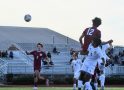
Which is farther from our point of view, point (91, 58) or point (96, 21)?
point (96, 21)

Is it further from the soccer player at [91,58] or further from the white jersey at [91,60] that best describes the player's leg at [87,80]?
the white jersey at [91,60]

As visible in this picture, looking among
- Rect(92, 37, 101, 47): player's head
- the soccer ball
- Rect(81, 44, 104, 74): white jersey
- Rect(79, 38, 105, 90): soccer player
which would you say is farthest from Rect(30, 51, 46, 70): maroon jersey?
Rect(92, 37, 101, 47): player's head

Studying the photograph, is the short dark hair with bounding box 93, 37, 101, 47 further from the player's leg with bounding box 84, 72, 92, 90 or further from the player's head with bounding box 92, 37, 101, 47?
the player's leg with bounding box 84, 72, 92, 90

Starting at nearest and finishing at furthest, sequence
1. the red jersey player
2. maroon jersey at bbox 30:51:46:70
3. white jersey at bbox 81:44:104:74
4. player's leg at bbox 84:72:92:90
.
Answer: player's leg at bbox 84:72:92:90 < white jersey at bbox 81:44:104:74 < the red jersey player < maroon jersey at bbox 30:51:46:70

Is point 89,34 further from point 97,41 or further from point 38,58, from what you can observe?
point 38,58

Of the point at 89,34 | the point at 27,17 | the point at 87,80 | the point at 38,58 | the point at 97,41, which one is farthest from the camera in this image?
the point at 27,17

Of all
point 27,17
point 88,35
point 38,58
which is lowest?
point 38,58

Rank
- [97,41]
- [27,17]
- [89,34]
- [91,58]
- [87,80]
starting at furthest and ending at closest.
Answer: [27,17]
[89,34]
[91,58]
[97,41]
[87,80]

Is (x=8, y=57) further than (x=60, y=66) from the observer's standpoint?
Yes

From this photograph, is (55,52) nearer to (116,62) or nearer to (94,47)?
(116,62)

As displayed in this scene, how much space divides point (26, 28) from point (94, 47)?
72.4 meters

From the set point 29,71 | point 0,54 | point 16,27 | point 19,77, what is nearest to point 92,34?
point 19,77

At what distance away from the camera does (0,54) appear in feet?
171

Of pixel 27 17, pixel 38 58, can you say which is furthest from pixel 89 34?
pixel 27 17
